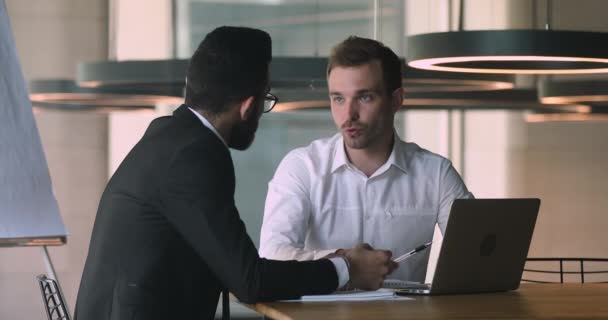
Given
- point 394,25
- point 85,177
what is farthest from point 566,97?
point 85,177

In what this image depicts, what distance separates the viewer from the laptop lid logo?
3.24 metres

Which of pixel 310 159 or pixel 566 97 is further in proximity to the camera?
pixel 566 97

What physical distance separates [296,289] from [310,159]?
1.12 metres

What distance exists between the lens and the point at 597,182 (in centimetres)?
743

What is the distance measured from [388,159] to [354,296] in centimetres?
101

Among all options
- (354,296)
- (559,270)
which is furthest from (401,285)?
(559,270)

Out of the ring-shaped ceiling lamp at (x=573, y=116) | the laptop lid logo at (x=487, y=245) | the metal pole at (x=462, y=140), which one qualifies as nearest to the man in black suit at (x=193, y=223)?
the laptop lid logo at (x=487, y=245)

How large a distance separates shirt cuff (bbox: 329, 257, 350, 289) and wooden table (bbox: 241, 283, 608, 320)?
0.07m

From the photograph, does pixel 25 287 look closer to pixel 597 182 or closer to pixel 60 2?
pixel 60 2

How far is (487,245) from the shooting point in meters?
3.26

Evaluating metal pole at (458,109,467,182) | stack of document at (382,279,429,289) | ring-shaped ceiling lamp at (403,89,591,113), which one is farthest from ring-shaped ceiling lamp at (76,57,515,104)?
stack of document at (382,279,429,289)

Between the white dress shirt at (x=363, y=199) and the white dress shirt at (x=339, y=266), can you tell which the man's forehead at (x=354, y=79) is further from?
the white dress shirt at (x=339, y=266)

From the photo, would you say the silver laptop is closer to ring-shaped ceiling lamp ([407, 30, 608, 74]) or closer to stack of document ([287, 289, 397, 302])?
stack of document ([287, 289, 397, 302])

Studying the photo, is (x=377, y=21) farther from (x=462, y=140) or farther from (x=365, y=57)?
(x=365, y=57)
